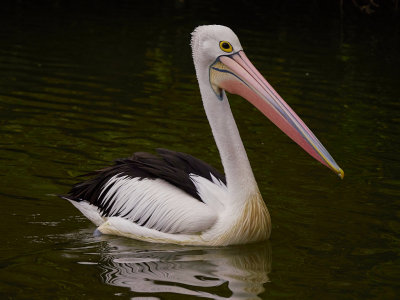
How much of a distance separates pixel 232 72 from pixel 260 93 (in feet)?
0.77

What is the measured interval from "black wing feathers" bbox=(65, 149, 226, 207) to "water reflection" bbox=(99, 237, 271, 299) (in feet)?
1.28

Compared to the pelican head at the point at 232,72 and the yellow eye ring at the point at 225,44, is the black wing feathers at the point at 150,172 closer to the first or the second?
the pelican head at the point at 232,72

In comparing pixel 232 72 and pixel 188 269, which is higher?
pixel 232 72

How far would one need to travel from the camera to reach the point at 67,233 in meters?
5.02

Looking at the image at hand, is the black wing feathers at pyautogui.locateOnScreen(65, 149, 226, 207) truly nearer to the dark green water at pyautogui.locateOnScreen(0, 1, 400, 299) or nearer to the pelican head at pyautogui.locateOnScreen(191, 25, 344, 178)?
the dark green water at pyautogui.locateOnScreen(0, 1, 400, 299)

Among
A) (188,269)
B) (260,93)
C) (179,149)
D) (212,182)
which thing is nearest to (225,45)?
(260,93)

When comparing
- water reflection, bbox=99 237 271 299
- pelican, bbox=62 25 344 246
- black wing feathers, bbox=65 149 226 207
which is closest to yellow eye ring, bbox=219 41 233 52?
pelican, bbox=62 25 344 246

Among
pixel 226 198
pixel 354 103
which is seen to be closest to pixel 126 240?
pixel 226 198

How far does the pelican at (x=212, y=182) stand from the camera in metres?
4.76

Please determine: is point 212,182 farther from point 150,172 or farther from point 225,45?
point 225,45

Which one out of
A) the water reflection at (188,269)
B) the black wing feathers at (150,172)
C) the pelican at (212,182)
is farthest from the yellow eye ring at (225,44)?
the water reflection at (188,269)

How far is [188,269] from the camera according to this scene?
14.6 ft

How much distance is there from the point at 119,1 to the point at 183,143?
34.5ft

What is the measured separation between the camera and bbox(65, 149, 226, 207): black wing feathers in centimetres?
491
